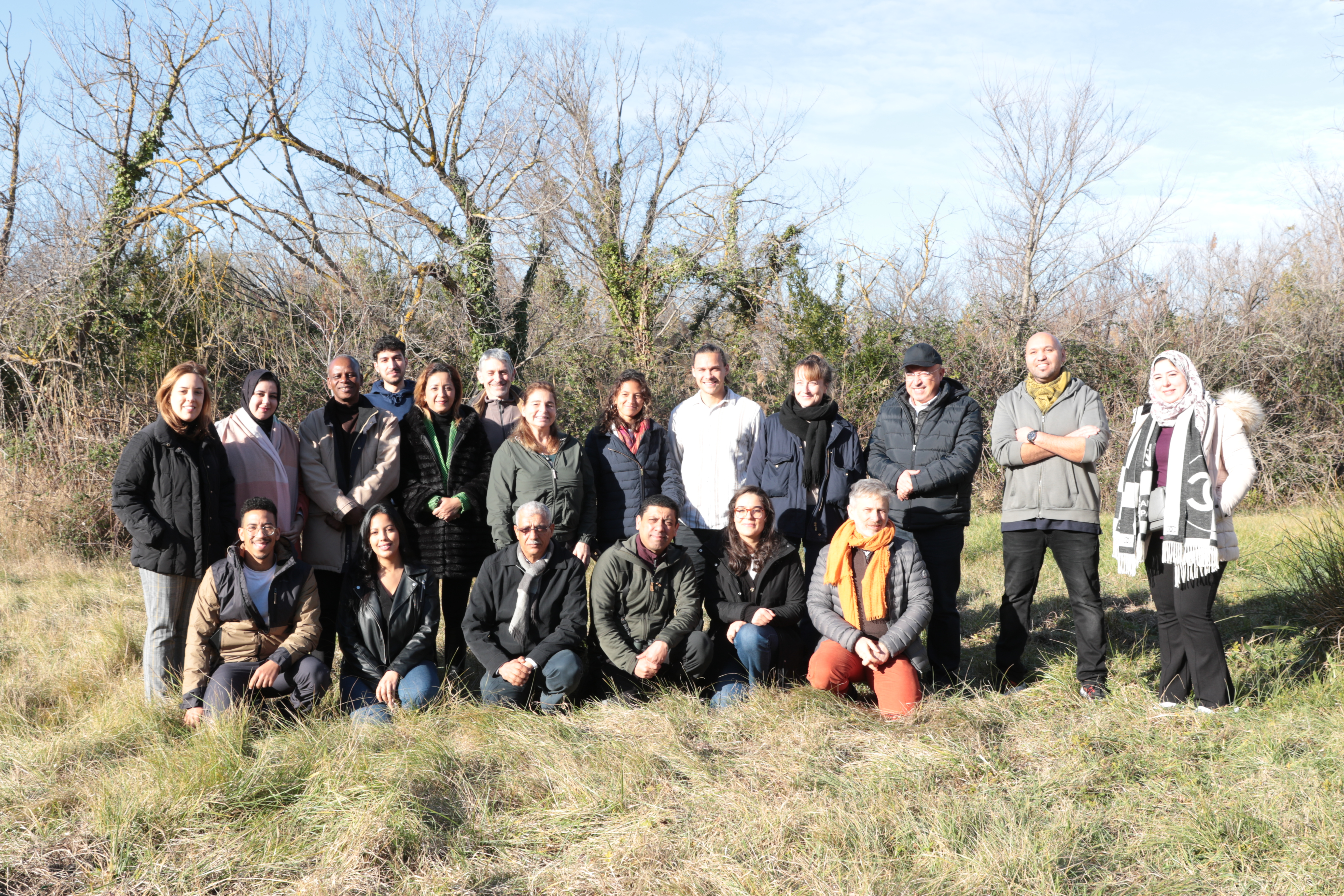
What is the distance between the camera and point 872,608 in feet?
14.8

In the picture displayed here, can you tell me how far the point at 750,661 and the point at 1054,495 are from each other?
1786 mm

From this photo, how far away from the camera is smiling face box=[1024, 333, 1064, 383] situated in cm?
470

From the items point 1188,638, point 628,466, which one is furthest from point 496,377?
point 1188,638

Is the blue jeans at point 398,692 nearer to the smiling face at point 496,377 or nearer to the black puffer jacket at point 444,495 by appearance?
the black puffer jacket at point 444,495

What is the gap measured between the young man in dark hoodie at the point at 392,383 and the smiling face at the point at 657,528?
1544 mm

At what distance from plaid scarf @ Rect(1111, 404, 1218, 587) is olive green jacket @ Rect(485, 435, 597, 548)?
275cm

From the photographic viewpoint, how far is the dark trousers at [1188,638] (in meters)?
4.18

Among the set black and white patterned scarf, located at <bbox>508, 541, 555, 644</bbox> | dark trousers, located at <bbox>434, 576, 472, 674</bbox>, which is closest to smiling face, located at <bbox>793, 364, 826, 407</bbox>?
black and white patterned scarf, located at <bbox>508, 541, 555, 644</bbox>

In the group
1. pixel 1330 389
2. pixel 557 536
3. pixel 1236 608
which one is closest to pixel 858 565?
pixel 557 536

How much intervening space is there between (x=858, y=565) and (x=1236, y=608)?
3.28m

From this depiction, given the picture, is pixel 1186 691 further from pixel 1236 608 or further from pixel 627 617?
pixel 627 617

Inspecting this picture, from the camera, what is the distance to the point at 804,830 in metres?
3.18

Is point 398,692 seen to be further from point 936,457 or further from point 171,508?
point 936,457

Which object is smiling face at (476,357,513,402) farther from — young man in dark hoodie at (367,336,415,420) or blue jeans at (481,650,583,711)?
blue jeans at (481,650,583,711)
